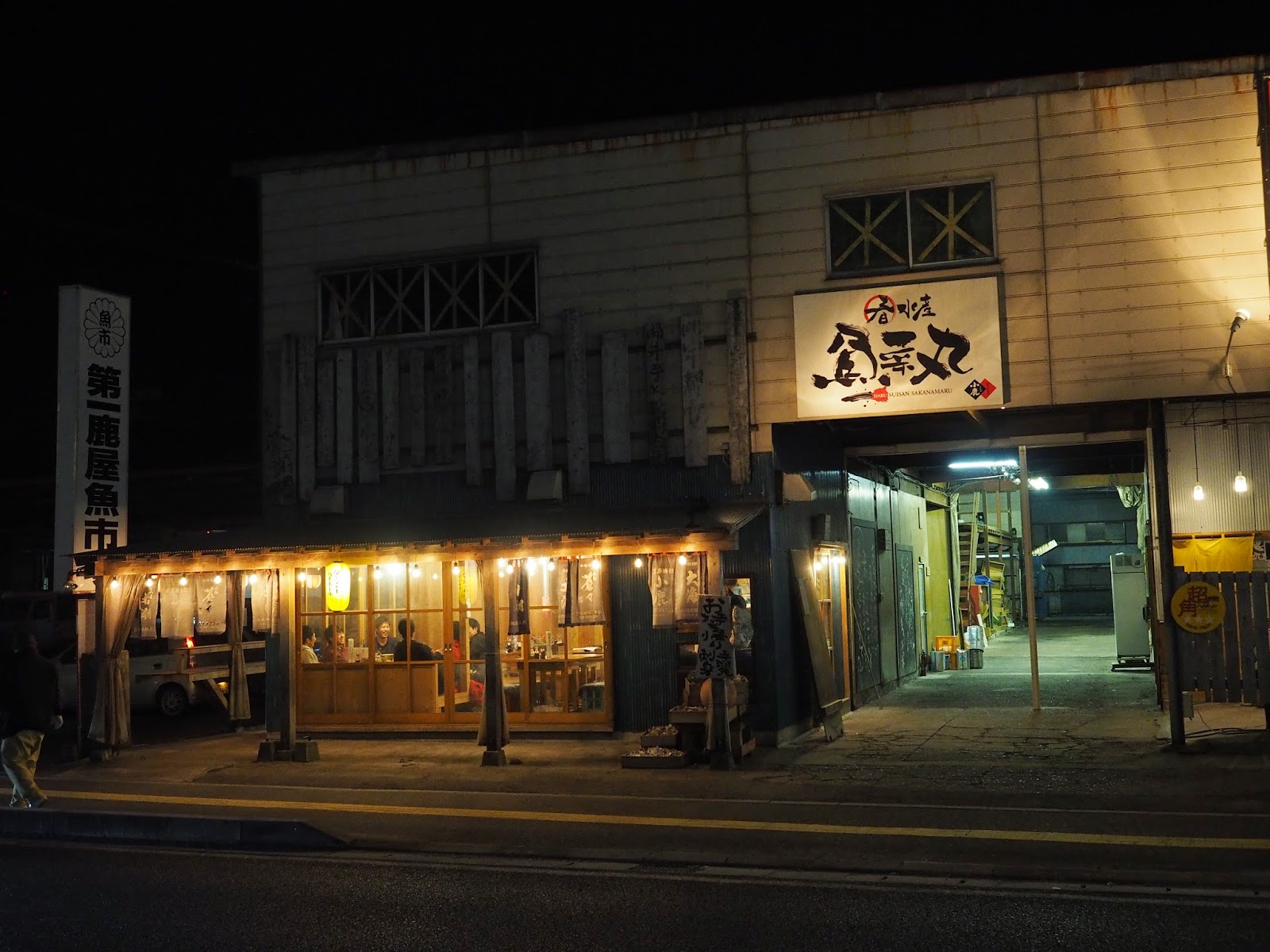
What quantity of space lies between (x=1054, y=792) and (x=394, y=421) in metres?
10.3

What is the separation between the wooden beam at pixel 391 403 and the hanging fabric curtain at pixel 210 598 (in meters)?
2.86

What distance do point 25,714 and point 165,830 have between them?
2.14m

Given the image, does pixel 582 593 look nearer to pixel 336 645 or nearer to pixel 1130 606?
pixel 336 645

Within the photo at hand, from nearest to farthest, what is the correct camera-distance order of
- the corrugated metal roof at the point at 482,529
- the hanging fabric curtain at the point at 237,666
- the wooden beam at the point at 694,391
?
the corrugated metal roof at the point at 482,529
the wooden beam at the point at 694,391
the hanging fabric curtain at the point at 237,666

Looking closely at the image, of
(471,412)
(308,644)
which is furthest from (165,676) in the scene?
(471,412)

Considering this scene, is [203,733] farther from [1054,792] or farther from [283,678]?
[1054,792]

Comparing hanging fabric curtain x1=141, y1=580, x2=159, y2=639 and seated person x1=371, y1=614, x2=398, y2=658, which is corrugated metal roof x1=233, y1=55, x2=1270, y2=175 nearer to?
hanging fabric curtain x1=141, y1=580, x2=159, y2=639

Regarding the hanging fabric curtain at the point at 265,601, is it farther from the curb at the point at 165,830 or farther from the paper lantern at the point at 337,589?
the curb at the point at 165,830

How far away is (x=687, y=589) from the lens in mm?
14773

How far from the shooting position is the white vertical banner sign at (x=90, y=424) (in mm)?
16641

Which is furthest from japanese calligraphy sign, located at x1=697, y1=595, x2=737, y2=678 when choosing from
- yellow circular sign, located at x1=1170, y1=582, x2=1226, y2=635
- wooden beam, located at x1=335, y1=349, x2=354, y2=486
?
wooden beam, located at x1=335, y1=349, x2=354, y2=486

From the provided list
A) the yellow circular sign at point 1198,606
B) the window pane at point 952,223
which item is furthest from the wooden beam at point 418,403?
the yellow circular sign at point 1198,606

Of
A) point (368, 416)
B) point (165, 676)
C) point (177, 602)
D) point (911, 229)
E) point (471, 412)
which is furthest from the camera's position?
point (165, 676)

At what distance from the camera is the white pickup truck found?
22.0 metres
